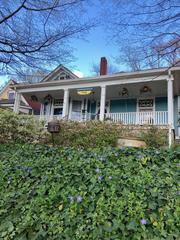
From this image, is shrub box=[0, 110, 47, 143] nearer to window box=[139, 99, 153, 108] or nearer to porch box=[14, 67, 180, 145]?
porch box=[14, 67, 180, 145]

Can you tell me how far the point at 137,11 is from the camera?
15.4 feet

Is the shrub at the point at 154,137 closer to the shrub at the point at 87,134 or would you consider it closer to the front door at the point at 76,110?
the shrub at the point at 87,134

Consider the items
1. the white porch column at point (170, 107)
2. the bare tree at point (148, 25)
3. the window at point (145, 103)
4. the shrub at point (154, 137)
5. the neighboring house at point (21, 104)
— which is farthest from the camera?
the neighboring house at point (21, 104)

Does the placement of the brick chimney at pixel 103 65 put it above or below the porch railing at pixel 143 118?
above

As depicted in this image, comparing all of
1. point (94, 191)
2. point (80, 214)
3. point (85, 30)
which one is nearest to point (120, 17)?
point (85, 30)

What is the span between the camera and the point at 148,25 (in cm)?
475

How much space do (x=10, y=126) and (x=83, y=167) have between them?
431 cm

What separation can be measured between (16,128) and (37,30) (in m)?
3.98

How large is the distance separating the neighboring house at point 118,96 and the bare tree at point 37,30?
2.95 m

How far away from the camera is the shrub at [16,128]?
6.55 meters

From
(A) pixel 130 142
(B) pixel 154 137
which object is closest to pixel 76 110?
(A) pixel 130 142

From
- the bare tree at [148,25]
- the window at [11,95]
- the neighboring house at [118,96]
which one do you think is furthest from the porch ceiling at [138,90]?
the window at [11,95]

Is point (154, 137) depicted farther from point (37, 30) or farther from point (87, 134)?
point (37, 30)

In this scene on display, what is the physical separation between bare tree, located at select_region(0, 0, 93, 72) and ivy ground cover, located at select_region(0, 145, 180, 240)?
5873 mm
